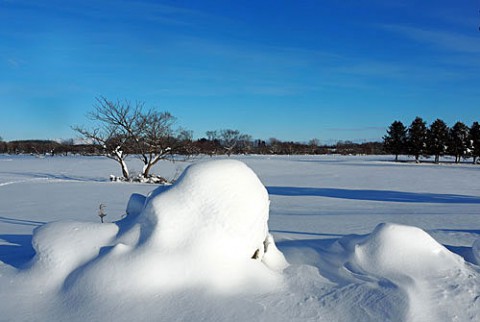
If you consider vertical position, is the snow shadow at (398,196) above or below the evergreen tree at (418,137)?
below

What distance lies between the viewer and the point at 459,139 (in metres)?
58.0

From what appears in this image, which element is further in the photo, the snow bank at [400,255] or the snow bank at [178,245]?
the snow bank at [400,255]

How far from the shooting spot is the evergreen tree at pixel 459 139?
57.9 m

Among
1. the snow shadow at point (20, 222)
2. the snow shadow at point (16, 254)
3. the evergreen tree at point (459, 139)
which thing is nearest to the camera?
the snow shadow at point (16, 254)

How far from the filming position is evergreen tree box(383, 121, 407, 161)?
6125 cm

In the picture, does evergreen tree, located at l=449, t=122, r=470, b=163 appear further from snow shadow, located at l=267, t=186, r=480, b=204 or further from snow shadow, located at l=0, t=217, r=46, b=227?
snow shadow, located at l=0, t=217, r=46, b=227

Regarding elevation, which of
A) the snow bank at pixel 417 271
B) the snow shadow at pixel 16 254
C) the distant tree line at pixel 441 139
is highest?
the distant tree line at pixel 441 139

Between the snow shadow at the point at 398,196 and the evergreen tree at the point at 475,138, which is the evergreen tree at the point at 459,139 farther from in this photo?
the snow shadow at the point at 398,196

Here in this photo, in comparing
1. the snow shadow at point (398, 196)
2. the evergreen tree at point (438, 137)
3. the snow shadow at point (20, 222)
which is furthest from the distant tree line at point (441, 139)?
the snow shadow at point (20, 222)

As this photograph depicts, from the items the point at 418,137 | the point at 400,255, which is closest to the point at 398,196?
the point at 400,255

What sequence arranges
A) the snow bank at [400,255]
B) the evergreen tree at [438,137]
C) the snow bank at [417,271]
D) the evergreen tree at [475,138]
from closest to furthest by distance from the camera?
the snow bank at [417,271], the snow bank at [400,255], the evergreen tree at [475,138], the evergreen tree at [438,137]

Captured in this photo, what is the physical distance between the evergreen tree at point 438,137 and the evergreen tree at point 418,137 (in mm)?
899

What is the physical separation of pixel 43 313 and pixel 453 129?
6609 cm

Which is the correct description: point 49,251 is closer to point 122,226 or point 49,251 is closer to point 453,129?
point 122,226
